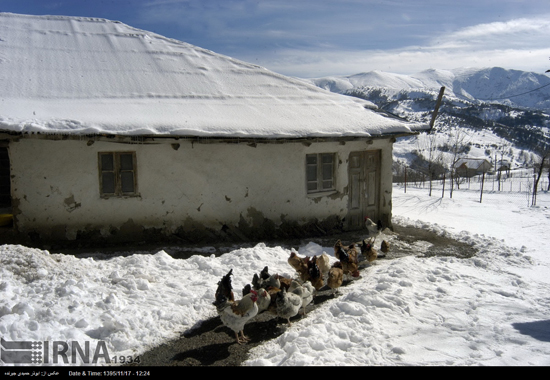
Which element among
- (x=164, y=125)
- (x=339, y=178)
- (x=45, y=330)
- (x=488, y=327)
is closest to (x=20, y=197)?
(x=164, y=125)

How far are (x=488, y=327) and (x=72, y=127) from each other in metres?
7.62

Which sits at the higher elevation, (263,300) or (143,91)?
(143,91)

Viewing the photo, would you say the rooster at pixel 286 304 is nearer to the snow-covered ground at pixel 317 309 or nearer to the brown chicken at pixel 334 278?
the snow-covered ground at pixel 317 309

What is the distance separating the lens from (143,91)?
33.6 ft

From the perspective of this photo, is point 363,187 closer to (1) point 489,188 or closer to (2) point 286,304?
(2) point 286,304

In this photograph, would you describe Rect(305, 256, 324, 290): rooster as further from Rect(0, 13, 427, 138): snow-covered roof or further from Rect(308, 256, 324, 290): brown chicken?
Rect(0, 13, 427, 138): snow-covered roof

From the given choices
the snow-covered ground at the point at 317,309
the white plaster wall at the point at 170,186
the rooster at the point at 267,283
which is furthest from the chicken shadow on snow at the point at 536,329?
the white plaster wall at the point at 170,186

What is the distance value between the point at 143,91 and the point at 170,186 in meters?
3.11

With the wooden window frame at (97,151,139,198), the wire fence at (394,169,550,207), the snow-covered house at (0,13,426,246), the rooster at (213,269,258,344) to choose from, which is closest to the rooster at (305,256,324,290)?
the rooster at (213,269,258,344)

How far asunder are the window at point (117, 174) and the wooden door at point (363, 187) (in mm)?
5279

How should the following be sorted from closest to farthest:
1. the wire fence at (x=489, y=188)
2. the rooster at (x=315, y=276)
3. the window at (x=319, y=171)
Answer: the rooster at (x=315, y=276)
the window at (x=319, y=171)
the wire fence at (x=489, y=188)

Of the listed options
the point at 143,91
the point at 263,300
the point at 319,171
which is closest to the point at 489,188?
the point at 319,171

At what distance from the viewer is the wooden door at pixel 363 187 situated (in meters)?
10.4

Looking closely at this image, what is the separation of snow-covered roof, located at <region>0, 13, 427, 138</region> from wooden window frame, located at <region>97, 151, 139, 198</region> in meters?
0.77
